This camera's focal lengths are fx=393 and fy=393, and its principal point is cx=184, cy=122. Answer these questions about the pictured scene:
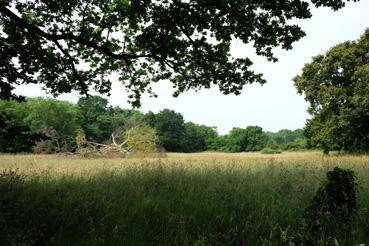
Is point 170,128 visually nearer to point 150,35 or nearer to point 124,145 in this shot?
point 124,145

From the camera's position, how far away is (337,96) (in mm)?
35844

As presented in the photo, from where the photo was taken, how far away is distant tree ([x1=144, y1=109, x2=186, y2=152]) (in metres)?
103

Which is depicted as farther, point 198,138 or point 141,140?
point 198,138

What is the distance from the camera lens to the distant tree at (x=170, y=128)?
10275 centimetres

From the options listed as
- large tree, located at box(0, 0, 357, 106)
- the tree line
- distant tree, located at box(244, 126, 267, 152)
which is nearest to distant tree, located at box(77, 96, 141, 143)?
the tree line

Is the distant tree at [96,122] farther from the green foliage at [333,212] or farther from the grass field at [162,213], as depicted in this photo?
the green foliage at [333,212]

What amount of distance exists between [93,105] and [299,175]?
100623mm

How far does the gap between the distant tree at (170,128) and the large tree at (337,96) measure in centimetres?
6409

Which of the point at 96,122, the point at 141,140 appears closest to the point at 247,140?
the point at 96,122

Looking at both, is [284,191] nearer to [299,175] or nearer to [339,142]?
[299,175]

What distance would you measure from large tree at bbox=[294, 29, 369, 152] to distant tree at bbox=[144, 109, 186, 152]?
64.1m

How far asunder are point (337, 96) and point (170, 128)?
7283 centimetres

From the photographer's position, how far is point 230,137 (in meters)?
117

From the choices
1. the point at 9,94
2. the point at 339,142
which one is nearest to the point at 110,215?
the point at 9,94
